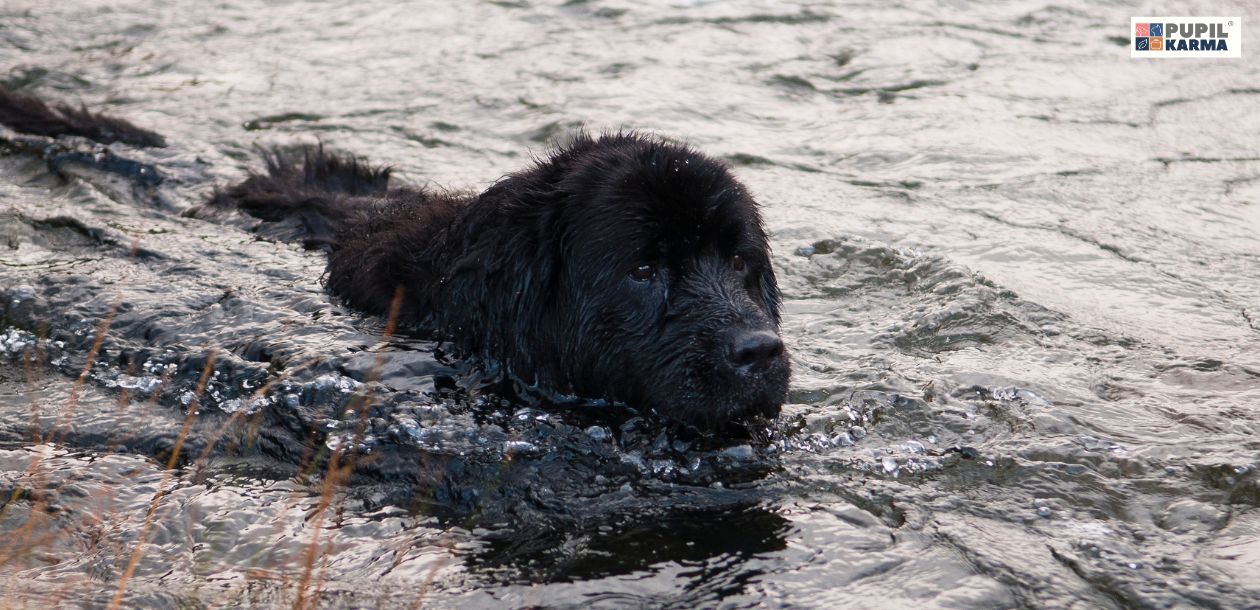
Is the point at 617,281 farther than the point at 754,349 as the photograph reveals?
Yes

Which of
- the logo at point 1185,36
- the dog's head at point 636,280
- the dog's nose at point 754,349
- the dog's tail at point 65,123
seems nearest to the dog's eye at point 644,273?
the dog's head at point 636,280

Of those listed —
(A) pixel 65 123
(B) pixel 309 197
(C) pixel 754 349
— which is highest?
(A) pixel 65 123

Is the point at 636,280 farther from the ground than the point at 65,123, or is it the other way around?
the point at 65,123

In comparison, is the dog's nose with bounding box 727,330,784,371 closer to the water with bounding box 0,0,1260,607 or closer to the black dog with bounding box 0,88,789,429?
the black dog with bounding box 0,88,789,429

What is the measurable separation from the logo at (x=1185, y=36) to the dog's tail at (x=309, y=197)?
22.5ft

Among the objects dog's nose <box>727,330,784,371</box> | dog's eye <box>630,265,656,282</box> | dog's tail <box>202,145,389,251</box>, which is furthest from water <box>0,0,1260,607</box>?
dog's eye <box>630,265,656,282</box>

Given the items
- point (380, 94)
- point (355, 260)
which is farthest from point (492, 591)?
point (380, 94)

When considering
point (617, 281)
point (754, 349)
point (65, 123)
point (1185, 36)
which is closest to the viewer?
point (754, 349)

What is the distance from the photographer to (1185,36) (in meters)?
10.7

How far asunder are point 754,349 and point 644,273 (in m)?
0.64

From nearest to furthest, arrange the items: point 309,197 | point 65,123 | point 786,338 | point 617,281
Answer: point 617,281
point 786,338
point 309,197
point 65,123

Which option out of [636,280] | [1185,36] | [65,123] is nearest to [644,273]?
[636,280]

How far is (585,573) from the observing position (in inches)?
154

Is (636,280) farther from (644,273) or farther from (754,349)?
(754,349)
